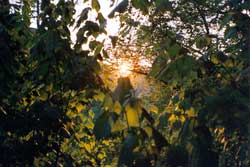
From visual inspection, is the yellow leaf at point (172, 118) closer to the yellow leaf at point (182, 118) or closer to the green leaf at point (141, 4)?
the yellow leaf at point (182, 118)

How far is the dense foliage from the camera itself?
4.17 feet

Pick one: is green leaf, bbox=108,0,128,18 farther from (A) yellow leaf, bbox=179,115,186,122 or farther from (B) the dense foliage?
(A) yellow leaf, bbox=179,115,186,122

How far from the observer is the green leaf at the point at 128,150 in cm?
121

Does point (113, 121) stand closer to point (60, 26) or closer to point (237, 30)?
point (237, 30)

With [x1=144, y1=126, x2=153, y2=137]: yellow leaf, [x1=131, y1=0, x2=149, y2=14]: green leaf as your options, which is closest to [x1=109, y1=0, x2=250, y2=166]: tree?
[x1=131, y1=0, x2=149, y2=14]: green leaf

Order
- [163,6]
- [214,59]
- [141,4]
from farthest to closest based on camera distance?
[214,59]
[141,4]
[163,6]

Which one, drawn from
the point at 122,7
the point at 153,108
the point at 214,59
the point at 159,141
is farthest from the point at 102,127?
the point at 214,59

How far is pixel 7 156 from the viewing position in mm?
3326

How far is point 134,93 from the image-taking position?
1257mm

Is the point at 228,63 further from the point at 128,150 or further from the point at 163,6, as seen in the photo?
the point at 128,150

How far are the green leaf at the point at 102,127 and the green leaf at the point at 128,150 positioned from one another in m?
0.06

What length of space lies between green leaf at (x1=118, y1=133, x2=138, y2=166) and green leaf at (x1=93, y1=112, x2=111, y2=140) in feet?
0.18

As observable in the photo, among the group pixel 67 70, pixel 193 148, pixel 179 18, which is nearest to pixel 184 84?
pixel 193 148

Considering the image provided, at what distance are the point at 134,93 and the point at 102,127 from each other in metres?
0.13
